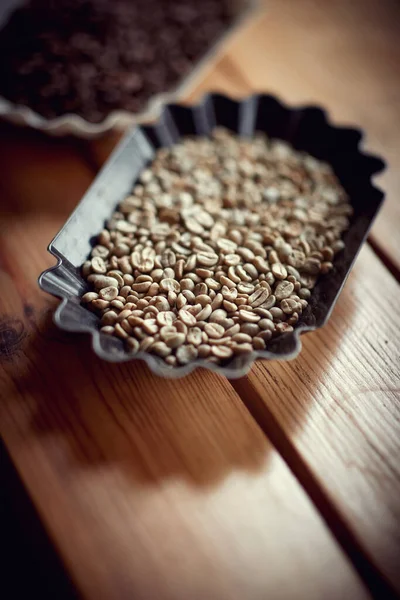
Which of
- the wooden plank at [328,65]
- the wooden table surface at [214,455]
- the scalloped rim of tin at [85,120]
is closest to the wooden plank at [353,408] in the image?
the wooden table surface at [214,455]

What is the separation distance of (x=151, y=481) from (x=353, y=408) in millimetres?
307

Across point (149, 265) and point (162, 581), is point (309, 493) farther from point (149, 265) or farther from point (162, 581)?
point (149, 265)

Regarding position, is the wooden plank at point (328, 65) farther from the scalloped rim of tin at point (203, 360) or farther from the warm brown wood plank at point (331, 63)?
the scalloped rim of tin at point (203, 360)

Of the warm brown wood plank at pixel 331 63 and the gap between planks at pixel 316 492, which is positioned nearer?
the gap between planks at pixel 316 492

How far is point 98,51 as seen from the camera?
0.97m

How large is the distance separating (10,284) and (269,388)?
1.55 ft

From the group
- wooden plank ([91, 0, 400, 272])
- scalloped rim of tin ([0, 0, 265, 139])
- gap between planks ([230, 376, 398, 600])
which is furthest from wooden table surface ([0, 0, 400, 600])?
wooden plank ([91, 0, 400, 272])

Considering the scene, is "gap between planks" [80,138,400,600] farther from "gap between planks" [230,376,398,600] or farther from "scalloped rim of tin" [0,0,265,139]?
"scalloped rim of tin" [0,0,265,139]

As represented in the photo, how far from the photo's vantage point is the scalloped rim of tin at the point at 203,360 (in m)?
0.58

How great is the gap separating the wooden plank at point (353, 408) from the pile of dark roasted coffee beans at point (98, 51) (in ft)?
2.00

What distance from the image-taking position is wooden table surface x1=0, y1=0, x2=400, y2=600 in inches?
21.5

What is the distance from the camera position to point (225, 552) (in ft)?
1.83

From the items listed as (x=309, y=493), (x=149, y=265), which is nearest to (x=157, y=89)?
(x=149, y=265)

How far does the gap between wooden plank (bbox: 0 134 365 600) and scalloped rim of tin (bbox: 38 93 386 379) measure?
0.07 m
